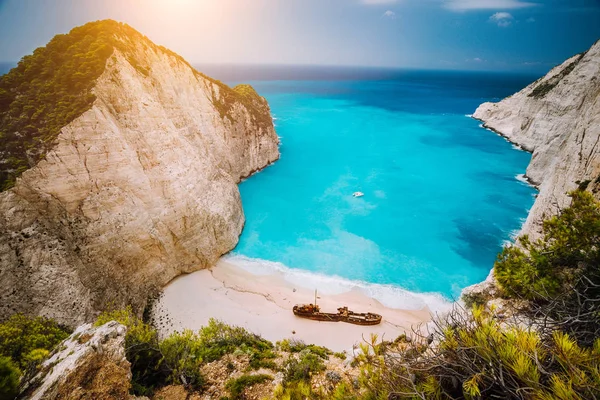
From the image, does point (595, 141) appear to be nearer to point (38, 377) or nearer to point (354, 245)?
point (354, 245)

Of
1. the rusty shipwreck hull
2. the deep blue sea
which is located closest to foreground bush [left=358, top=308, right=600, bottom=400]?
the rusty shipwreck hull

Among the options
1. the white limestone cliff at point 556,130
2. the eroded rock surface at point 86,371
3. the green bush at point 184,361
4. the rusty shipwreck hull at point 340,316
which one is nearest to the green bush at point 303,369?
the green bush at point 184,361

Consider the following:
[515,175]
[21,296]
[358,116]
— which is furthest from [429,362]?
[358,116]

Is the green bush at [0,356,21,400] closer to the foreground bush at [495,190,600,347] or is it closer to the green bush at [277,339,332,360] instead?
the green bush at [277,339,332,360]

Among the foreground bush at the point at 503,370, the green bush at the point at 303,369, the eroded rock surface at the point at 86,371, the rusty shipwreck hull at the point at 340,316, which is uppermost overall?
the foreground bush at the point at 503,370

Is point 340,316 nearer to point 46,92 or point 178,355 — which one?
point 178,355

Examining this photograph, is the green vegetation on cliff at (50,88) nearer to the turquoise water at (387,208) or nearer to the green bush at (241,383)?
the green bush at (241,383)
